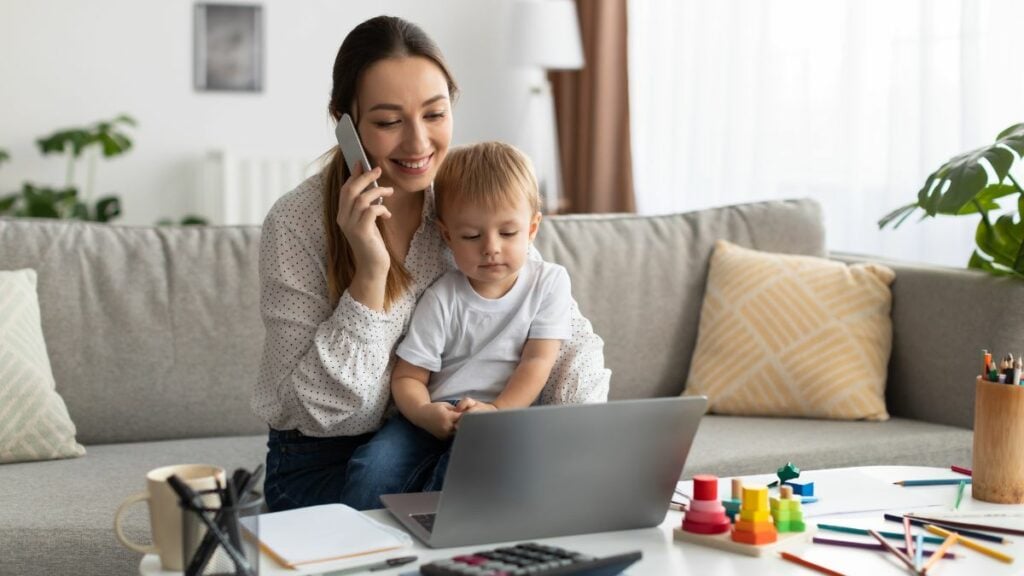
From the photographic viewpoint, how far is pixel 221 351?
238 centimetres

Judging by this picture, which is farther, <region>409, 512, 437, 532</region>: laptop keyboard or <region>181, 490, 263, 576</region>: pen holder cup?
<region>409, 512, 437, 532</region>: laptop keyboard

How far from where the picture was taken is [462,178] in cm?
174

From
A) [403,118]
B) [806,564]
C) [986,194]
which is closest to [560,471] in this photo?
[806,564]

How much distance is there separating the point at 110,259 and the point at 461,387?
976mm

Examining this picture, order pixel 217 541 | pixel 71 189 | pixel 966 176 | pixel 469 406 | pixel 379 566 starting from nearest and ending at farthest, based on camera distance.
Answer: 1. pixel 217 541
2. pixel 379 566
3. pixel 469 406
4. pixel 966 176
5. pixel 71 189

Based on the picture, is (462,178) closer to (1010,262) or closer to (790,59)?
(1010,262)

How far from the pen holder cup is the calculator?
17cm

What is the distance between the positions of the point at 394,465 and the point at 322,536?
1.51 ft

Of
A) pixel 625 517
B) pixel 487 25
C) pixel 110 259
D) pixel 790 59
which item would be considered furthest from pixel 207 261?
pixel 487 25

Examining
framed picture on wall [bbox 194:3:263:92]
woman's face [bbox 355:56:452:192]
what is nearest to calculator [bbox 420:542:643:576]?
woman's face [bbox 355:56:452:192]

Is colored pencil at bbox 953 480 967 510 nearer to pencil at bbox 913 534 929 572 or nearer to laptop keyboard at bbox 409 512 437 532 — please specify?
pencil at bbox 913 534 929 572

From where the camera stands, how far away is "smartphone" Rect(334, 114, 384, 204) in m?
1.66

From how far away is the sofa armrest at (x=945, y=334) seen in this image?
238 cm

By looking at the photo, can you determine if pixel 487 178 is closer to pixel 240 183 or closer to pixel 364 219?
pixel 364 219
